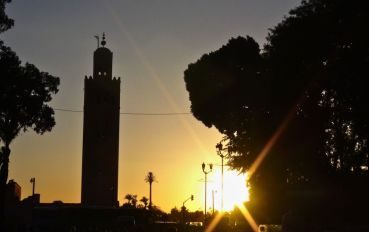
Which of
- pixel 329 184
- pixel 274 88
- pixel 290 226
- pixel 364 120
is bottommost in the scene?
pixel 290 226

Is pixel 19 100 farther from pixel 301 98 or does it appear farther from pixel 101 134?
pixel 101 134

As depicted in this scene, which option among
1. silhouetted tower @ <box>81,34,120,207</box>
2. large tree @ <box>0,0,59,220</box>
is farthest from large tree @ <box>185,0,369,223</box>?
silhouetted tower @ <box>81,34,120,207</box>

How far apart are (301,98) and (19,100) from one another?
1597cm

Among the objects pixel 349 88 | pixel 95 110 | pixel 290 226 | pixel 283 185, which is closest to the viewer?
pixel 290 226

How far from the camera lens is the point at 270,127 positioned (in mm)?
40062

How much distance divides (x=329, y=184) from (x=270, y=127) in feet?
15.9

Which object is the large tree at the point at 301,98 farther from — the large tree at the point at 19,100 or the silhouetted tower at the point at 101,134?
the silhouetted tower at the point at 101,134

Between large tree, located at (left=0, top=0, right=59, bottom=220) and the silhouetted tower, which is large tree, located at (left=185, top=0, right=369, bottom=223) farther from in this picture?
the silhouetted tower

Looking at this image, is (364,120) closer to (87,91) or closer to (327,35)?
(327,35)

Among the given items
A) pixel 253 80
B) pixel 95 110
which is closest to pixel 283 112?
pixel 253 80

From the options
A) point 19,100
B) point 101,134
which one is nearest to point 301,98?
point 19,100

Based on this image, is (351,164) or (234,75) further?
(234,75)

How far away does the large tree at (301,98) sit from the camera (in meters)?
35.6

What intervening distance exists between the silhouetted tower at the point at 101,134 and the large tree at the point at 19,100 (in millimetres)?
61532
